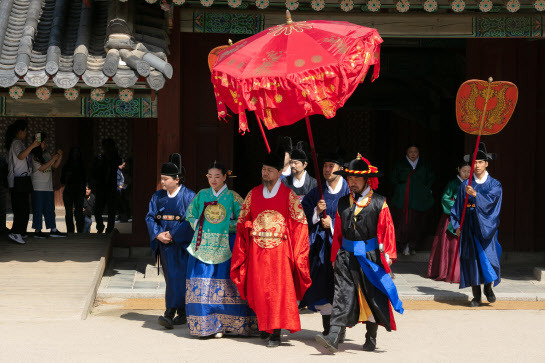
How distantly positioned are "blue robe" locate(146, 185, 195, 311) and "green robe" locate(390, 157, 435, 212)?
4.63 meters

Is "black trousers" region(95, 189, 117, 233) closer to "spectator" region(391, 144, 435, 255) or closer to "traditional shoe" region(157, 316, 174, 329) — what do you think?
"spectator" region(391, 144, 435, 255)

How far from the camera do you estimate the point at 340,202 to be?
24.4ft

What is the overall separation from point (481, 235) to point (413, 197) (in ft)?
8.98

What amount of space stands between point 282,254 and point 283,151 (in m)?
0.89

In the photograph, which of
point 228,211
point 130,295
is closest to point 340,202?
point 228,211

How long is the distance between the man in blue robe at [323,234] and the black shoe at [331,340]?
0.52 metres

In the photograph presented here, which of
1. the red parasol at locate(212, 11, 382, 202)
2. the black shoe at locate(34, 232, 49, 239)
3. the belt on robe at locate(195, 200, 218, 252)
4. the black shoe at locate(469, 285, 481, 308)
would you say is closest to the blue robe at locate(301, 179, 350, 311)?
the belt on robe at locate(195, 200, 218, 252)

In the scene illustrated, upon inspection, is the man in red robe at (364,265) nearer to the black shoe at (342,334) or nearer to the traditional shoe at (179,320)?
the black shoe at (342,334)

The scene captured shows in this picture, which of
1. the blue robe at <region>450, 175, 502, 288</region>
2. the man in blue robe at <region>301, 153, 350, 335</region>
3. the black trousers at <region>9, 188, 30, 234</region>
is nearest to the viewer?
the man in blue robe at <region>301, 153, 350, 335</region>

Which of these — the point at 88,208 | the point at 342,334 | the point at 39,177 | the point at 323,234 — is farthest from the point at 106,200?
the point at 342,334

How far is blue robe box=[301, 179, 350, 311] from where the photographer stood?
7.73 metres

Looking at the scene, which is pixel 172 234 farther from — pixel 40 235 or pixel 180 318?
pixel 40 235

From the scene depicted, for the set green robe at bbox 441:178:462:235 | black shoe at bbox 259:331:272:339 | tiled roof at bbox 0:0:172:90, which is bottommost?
black shoe at bbox 259:331:272:339

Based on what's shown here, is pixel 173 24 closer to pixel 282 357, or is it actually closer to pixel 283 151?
pixel 283 151
